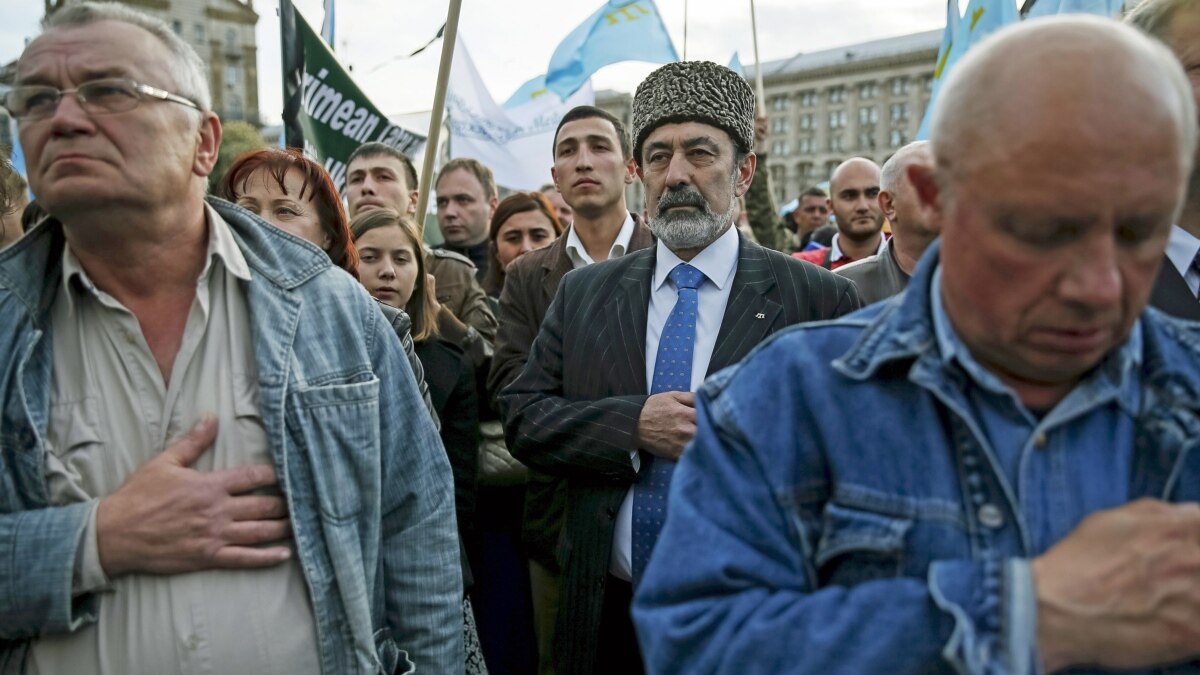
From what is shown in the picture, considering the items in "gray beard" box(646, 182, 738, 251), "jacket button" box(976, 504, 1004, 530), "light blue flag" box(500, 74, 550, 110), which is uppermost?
"light blue flag" box(500, 74, 550, 110)

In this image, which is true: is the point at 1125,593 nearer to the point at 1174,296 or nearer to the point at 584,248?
the point at 1174,296

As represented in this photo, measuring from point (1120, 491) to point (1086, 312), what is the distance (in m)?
0.26

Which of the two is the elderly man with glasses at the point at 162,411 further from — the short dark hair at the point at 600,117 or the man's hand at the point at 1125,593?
the short dark hair at the point at 600,117

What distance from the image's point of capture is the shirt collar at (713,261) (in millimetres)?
2967

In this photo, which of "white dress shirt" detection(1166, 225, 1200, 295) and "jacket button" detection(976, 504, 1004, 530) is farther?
"white dress shirt" detection(1166, 225, 1200, 295)

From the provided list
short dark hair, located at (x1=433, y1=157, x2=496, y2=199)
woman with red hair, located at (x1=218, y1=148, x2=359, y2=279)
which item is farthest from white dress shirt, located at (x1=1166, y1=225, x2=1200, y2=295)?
short dark hair, located at (x1=433, y1=157, x2=496, y2=199)

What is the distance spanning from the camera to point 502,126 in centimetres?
888

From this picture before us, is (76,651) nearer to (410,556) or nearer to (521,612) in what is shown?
(410,556)

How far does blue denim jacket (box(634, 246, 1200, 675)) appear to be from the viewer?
122cm

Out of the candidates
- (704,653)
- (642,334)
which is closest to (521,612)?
(642,334)

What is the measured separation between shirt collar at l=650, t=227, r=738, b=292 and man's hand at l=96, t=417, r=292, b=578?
1.46 m

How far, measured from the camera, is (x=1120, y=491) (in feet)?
4.21

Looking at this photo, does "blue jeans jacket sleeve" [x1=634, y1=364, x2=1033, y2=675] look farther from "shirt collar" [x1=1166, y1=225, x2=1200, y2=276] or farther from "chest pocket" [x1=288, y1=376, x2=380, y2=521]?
"shirt collar" [x1=1166, y1=225, x2=1200, y2=276]

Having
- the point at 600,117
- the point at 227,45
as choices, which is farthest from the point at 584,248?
the point at 227,45
